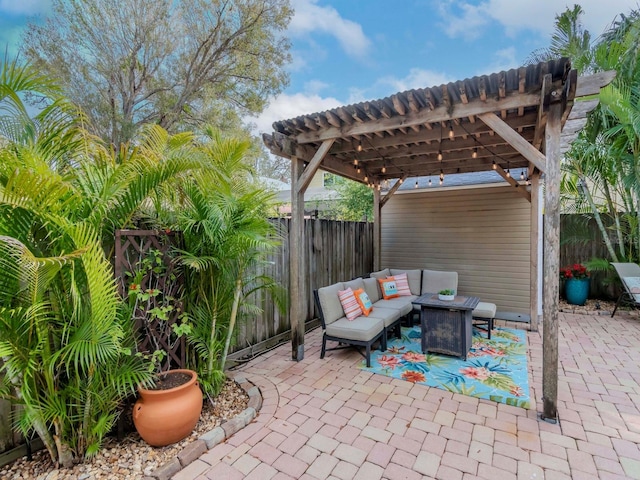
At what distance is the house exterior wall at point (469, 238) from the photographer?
6.14 meters

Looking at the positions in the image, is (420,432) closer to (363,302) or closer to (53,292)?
(363,302)

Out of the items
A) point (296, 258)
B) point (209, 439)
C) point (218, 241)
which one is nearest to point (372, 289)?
point (296, 258)

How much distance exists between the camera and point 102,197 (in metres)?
2.18

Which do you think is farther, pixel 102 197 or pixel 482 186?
pixel 482 186

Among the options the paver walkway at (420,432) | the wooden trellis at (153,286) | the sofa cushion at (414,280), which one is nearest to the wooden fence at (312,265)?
the paver walkway at (420,432)

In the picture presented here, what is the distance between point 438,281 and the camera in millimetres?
5770

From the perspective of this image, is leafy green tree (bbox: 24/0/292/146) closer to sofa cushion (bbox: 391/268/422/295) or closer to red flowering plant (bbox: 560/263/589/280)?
sofa cushion (bbox: 391/268/422/295)

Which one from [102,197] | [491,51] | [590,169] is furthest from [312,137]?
[491,51]

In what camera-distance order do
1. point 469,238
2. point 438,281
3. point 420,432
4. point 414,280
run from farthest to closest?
point 469,238
point 414,280
point 438,281
point 420,432

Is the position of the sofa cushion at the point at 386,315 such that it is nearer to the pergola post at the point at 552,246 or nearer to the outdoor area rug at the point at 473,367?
the outdoor area rug at the point at 473,367

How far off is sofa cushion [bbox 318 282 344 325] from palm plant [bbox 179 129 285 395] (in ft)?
4.13

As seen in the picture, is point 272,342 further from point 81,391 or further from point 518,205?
point 518,205

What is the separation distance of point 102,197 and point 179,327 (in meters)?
1.12

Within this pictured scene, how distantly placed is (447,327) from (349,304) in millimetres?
1269
